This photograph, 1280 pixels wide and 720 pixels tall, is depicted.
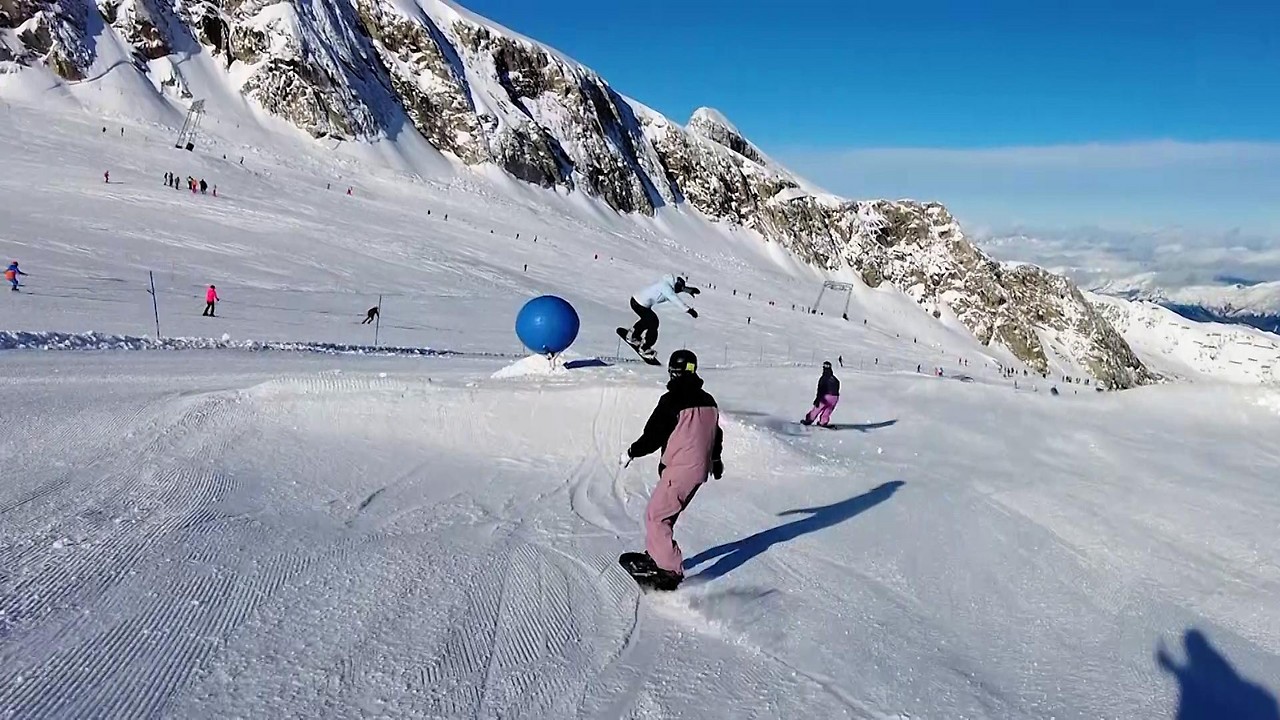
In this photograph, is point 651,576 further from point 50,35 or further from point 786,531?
point 50,35

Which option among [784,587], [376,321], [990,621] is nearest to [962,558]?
[990,621]

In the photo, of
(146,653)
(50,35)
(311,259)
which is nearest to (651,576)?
(146,653)

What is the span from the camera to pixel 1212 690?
5562 millimetres

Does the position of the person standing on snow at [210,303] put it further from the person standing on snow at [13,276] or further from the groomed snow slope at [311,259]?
the person standing on snow at [13,276]

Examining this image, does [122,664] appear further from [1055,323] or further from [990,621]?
[1055,323]

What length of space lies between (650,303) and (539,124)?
329 ft

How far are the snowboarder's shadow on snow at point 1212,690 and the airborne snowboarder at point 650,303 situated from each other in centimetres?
1131

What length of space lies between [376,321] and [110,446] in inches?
846

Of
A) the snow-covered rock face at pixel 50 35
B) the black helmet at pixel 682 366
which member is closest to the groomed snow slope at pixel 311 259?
the snow-covered rock face at pixel 50 35

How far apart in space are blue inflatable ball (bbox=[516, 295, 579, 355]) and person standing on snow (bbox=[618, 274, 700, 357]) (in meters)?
2.30

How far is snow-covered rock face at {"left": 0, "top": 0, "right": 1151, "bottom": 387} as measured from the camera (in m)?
86.3

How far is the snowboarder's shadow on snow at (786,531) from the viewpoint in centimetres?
693

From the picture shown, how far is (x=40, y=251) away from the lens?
1136 inches

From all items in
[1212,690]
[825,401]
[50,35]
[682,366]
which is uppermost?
[50,35]
